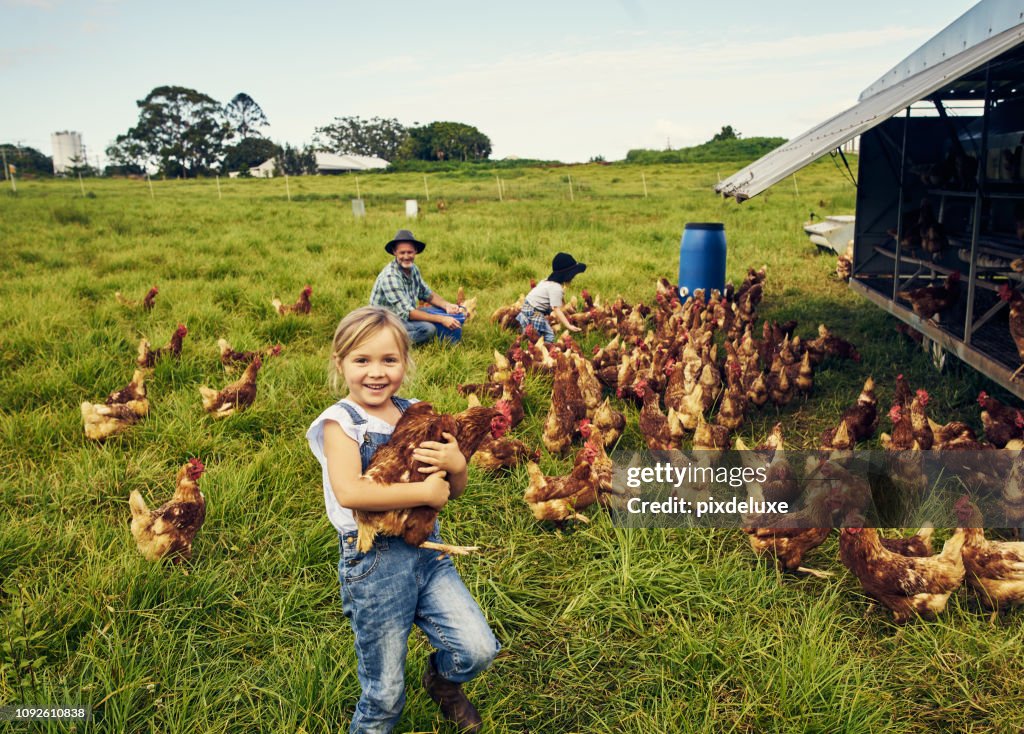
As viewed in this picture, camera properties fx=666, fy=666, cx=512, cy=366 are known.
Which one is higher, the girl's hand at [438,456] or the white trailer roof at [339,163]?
the white trailer roof at [339,163]

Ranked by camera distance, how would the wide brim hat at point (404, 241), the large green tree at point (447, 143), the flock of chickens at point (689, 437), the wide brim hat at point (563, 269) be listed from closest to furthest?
the flock of chickens at point (689, 437) → the wide brim hat at point (404, 241) → the wide brim hat at point (563, 269) → the large green tree at point (447, 143)

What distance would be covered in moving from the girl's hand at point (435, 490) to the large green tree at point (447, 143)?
55.8m

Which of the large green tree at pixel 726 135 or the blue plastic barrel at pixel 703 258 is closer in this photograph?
the blue plastic barrel at pixel 703 258

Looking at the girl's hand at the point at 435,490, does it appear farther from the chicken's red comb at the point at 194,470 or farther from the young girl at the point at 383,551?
the chicken's red comb at the point at 194,470

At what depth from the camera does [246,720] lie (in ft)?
7.02

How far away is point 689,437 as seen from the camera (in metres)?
4.09

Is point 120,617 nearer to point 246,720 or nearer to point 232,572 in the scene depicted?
point 232,572

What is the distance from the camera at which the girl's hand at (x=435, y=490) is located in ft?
A: 5.82

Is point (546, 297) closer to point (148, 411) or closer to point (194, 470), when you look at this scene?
point (148, 411)

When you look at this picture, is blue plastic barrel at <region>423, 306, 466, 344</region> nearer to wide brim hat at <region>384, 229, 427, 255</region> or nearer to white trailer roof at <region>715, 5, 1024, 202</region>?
wide brim hat at <region>384, 229, 427, 255</region>

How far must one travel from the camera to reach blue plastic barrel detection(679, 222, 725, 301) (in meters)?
7.76

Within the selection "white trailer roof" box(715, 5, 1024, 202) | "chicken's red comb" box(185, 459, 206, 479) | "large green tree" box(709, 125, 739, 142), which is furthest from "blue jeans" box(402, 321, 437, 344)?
"large green tree" box(709, 125, 739, 142)

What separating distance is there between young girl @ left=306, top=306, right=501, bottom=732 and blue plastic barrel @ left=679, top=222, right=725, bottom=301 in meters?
6.29
